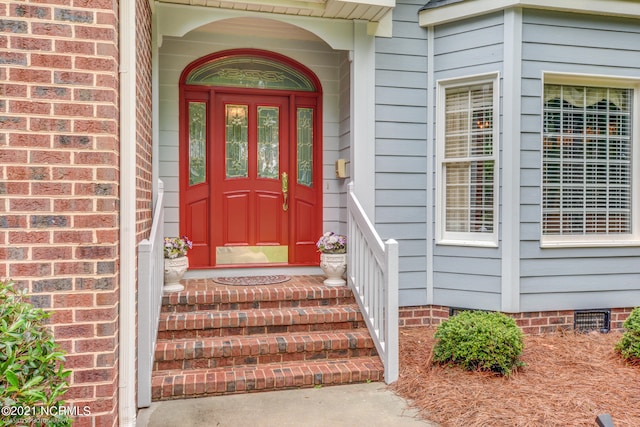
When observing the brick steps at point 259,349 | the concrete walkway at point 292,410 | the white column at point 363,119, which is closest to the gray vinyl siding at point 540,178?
the white column at point 363,119

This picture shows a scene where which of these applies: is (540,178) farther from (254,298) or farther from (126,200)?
(126,200)

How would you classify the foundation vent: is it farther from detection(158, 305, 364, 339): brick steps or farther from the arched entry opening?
the arched entry opening

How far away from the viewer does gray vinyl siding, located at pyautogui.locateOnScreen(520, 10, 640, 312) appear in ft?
13.6

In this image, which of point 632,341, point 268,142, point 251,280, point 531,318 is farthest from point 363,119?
point 632,341

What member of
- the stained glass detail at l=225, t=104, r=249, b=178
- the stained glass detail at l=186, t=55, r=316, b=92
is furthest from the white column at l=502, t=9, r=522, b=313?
the stained glass detail at l=225, t=104, r=249, b=178

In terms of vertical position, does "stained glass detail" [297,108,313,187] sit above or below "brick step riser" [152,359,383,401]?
above

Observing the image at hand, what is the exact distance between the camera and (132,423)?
253 centimetres

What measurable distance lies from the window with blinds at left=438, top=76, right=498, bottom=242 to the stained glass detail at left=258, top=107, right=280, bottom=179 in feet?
5.51

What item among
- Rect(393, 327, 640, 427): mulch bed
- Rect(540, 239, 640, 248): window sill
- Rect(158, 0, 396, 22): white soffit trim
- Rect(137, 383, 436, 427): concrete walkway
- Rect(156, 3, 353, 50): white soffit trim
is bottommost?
Rect(137, 383, 436, 427): concrete walkway

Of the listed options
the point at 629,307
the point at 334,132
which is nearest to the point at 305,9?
the point at 334,132

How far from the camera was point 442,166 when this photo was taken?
4445 millimetres

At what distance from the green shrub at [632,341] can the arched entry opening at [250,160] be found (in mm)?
2819

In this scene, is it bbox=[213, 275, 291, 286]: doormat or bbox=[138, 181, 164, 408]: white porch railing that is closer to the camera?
bbox=[138, 181, 164, 408]: white porch railing

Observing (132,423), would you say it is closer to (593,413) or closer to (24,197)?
(24,197)
